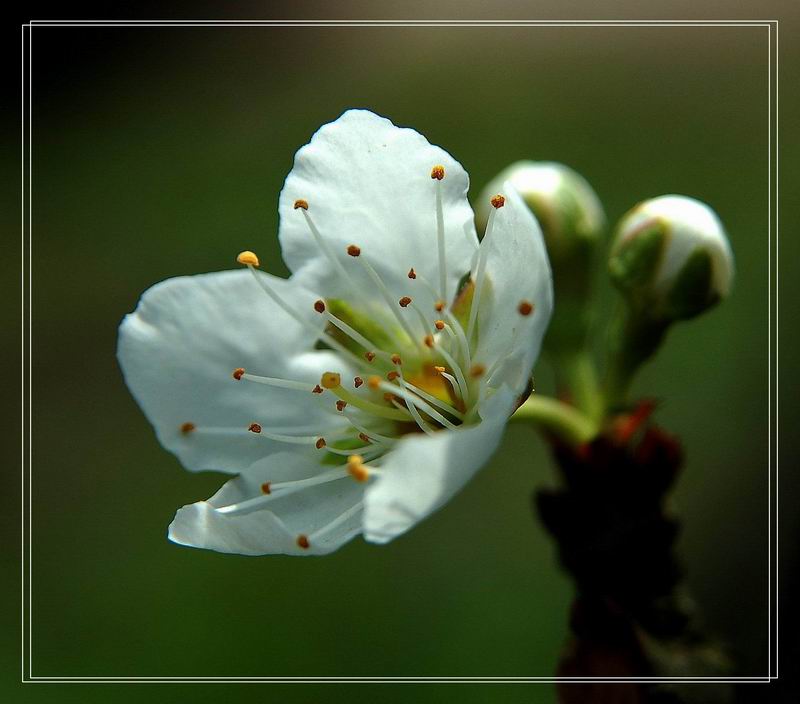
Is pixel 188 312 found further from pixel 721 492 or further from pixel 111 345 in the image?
pixel 721 492

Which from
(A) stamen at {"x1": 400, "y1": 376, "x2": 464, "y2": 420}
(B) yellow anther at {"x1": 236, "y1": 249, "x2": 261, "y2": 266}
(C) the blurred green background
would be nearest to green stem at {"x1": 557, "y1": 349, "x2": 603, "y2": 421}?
(A) stamen at {"x1": 400, "y1": 376, "x2": 464, "y2": 420}

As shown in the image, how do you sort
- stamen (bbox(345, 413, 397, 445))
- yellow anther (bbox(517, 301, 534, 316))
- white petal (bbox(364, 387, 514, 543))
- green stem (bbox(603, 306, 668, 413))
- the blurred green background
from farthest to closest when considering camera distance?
the blurred green background < green stem (bbox(603, 306, 668, 413)) < stamen (bbox(345, 413, 397, 445)) < yellow anther (bbox(517, 301, 534, 316)) < white petal (bbox(364, 387, 514, 543))

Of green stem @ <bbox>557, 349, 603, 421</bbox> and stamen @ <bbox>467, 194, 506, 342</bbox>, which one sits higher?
stamen @ <bbox>467, 194, 506, 342</bbox>

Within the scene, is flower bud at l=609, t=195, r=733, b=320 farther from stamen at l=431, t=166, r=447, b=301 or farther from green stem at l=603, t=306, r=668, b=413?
stamen at l=431, t=166, r=447, b=301

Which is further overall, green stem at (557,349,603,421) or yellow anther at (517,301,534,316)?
green stem at (557,349,603,421)

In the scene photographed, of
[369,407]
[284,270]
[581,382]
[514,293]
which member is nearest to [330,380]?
[369,407]

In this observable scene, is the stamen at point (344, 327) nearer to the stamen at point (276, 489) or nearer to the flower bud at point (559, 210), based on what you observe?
the stamen at point (276, 489)

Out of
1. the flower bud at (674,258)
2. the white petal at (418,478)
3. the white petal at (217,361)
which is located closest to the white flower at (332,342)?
the white petal at (217,361)
